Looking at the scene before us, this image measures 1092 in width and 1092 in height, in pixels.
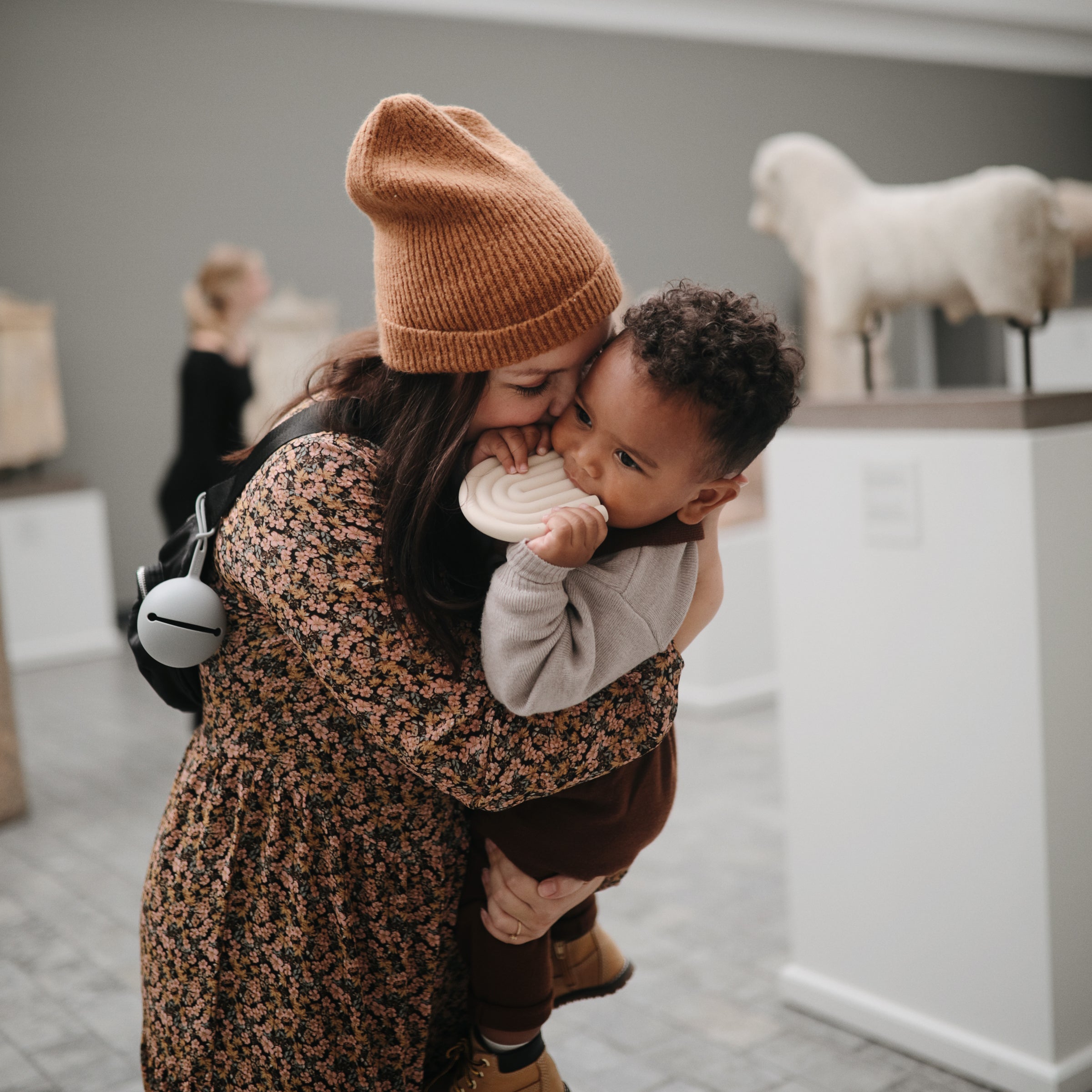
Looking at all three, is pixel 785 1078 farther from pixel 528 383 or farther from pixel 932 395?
pixel 528 383

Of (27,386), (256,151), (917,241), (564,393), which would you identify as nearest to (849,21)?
(256,151)

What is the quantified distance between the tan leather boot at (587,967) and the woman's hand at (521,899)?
9.8 inches

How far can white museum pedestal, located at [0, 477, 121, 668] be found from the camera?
734 cm

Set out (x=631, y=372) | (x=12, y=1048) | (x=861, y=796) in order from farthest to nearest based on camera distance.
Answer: (x=12, y=1048), (x=861, y=796), (x=631, y=372)

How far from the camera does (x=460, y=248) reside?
1128 millimetres

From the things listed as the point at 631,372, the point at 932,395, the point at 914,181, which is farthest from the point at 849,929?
the point at 914,181

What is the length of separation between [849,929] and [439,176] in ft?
7.53

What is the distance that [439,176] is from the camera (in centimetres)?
112

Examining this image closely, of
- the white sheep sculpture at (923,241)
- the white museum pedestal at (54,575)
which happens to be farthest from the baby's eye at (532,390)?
the white museum pedestal at (54,575)

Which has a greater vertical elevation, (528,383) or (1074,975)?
(528,383)

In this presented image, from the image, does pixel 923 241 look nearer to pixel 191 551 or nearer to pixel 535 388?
pixel 535 388

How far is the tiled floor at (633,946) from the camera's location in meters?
2.73

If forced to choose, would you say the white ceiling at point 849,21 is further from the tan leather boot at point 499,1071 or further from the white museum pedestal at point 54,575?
the tan leather boot at point 499,1071

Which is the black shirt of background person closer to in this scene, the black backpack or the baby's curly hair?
the black backpack
